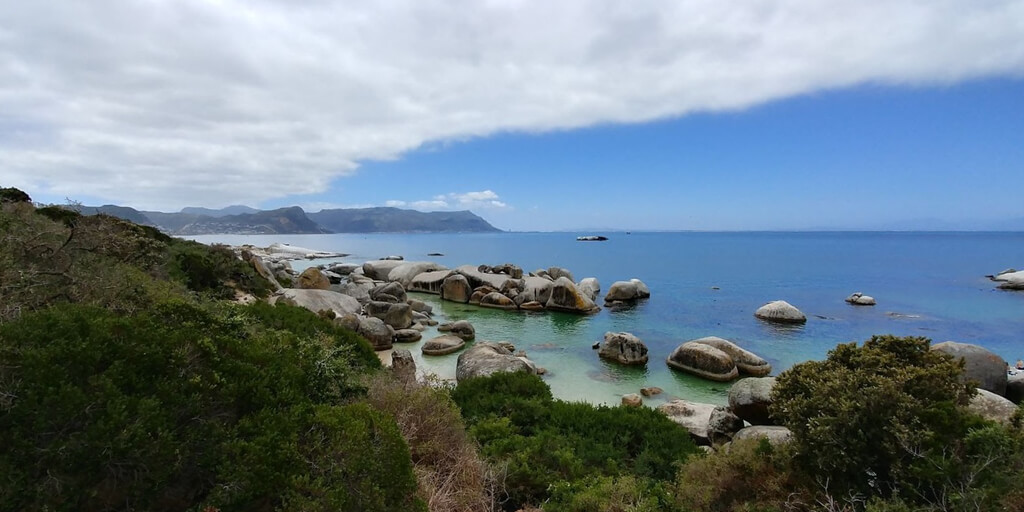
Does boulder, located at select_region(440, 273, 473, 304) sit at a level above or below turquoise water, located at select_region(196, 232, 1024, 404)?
above

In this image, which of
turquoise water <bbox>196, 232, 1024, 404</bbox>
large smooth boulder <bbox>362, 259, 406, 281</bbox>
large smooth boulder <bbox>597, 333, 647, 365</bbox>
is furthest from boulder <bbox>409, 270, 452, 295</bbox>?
large smooth boulder <bbox>597, 333, 647, 365</bbox>

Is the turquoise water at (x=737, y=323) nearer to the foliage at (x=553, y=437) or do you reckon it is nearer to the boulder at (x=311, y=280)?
the foliage at (x=553, y=437)

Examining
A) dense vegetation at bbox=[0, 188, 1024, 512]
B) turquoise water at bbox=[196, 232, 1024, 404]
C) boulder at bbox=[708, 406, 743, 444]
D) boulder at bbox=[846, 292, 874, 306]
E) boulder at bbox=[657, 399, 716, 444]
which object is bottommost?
turquoise water at bbox=[196, 232, 1024, 404]

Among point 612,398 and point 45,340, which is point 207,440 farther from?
point 612,398

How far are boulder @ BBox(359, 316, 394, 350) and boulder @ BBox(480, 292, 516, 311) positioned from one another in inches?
459

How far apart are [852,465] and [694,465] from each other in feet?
5.72

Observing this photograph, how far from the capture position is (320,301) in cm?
2291

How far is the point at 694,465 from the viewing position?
6172 millimetres

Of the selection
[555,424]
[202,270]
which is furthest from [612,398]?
[202,270]

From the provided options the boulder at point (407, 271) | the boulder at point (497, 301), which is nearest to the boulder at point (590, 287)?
the boulder at point (497, 301)

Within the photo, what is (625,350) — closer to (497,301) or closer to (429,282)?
(497,301)

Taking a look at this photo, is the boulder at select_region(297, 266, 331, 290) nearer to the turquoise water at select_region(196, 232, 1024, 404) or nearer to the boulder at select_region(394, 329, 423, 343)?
the turquoise water at select_region(196, 232, 1024, 404)

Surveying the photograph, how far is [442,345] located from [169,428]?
59.0ft

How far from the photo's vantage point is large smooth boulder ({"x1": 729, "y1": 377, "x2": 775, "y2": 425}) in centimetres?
1151
